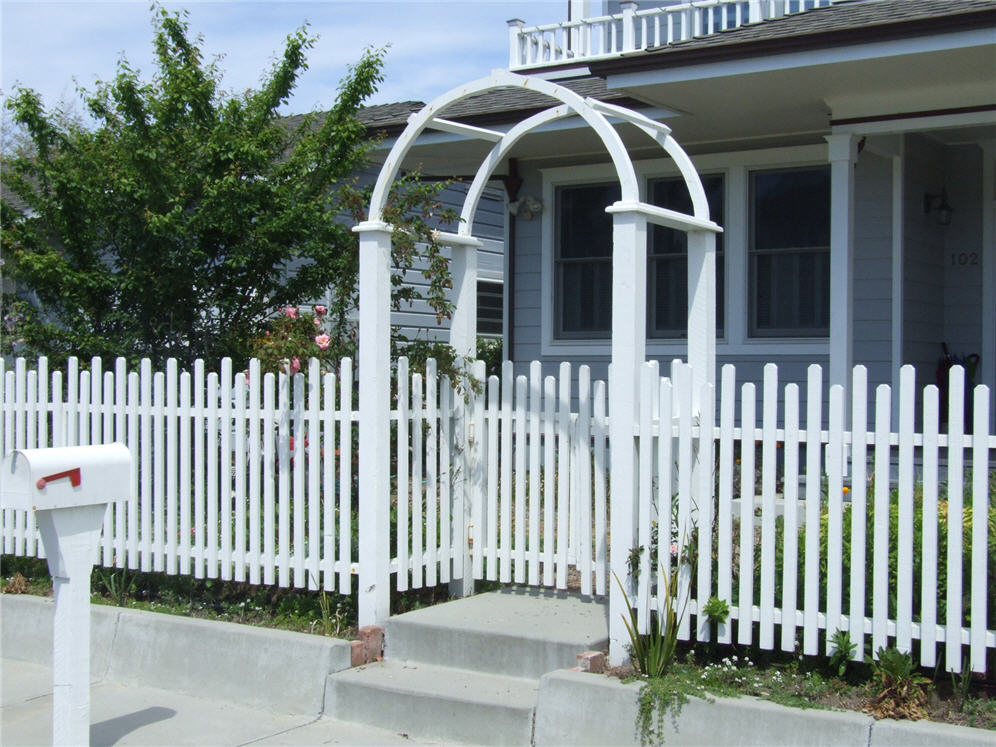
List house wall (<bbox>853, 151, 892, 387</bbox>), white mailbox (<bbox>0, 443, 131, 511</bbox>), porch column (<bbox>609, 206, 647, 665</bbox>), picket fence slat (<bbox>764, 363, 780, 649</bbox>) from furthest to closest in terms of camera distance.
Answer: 1. house wall (<bbox>853, 151, 892, 387</bbox>)
2. porch column (<bbox>609, 206, 647, 665</bbox>)
3. picket fence slat (<bbox>764, 363, 780, 649</bbox>)
4. white mailbox (<bbox>0, 443, 131, 511</bbox>)

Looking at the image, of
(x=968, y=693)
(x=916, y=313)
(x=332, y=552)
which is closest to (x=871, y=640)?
(x=968, y=693)

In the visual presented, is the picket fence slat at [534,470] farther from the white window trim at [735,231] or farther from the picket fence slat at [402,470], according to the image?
the white window trim at [735,231]

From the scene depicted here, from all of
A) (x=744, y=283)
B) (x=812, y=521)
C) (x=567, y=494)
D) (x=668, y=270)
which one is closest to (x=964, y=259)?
(x=744, y=283)

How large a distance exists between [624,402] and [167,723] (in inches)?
107

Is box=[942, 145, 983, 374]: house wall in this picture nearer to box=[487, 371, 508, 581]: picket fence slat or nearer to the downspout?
the downspout

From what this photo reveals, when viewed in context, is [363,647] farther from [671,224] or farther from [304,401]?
[671,224]

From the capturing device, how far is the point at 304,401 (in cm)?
618

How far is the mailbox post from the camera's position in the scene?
452 cm

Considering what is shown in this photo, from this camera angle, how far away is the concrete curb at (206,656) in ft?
18.2

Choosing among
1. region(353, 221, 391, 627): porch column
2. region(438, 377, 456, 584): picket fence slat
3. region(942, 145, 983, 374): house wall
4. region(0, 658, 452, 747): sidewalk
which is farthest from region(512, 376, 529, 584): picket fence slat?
region(942, 145, 983, 374): house wall

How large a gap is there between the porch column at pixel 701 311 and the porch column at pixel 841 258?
278 cm

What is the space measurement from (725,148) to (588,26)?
144 inches

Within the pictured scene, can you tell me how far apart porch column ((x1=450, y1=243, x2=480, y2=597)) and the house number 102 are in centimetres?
558

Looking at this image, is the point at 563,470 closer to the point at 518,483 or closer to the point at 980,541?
the point at 518,483
